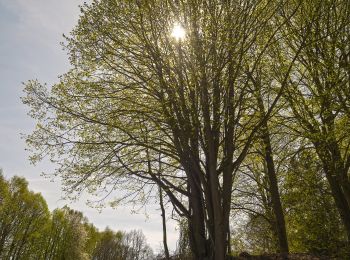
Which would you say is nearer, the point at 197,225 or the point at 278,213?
the point at 197,225

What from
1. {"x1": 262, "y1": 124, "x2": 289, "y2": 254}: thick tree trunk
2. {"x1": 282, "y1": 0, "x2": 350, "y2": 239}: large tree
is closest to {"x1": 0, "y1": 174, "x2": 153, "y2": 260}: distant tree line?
{"x1": 262, "y1": 124, "x2": 289, "y2": 254}: thick tree trunk

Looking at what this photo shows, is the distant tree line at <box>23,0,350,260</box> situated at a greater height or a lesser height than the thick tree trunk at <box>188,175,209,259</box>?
greater

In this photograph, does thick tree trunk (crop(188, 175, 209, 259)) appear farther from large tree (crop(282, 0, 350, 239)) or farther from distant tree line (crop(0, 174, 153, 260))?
distant tree line (crop(0, 174, 153, 260))

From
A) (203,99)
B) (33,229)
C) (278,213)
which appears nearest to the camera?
(203,99)

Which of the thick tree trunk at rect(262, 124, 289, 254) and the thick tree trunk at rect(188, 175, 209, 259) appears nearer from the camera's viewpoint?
the thick tree trunk at rect(188, 175, 209, 259)

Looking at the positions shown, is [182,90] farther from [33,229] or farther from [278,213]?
[33,229]

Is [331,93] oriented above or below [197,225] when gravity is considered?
above

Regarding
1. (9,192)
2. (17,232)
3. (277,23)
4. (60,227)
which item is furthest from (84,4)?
(60,227)

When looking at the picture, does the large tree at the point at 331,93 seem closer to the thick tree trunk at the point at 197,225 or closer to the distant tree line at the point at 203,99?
the distant tree line at the point at 203,99

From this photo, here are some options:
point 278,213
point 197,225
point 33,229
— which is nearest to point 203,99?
point 197,225

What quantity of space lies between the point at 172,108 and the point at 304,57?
18.8ft

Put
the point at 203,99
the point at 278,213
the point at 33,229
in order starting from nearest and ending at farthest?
the point at 203,99
the point at 278,213
the point at 33,229

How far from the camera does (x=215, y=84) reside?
7.31 meters

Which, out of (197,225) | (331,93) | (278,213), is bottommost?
(197,225)
